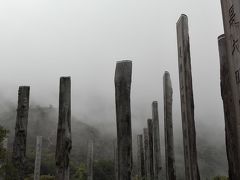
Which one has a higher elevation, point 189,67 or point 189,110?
point 189,67

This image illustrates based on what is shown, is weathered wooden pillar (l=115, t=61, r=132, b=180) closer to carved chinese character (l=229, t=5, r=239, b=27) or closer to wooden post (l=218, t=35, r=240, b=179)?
wooden post (l=218, t=35, r=240, b=179)

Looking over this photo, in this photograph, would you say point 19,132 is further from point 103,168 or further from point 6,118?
point 6,118

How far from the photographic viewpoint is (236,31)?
249 centimetres

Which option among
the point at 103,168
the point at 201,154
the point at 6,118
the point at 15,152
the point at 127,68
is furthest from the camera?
the point at 201,154

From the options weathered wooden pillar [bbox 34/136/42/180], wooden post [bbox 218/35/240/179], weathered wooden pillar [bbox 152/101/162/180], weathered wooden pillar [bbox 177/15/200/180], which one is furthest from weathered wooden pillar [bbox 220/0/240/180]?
weathered wooden pillar [bbox 34/136/42/180]

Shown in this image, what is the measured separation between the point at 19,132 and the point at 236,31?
6.23 metres

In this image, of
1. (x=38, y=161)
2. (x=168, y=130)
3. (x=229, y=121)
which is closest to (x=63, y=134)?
(x=168, y=130)

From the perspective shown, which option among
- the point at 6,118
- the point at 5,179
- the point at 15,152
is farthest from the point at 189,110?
the point at 6,118

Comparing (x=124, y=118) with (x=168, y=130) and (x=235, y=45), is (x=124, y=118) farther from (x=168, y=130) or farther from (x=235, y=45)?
(x=235, y=45)

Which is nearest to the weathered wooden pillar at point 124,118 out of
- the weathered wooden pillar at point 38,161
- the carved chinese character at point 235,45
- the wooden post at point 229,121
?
the wooden post at point 229,121

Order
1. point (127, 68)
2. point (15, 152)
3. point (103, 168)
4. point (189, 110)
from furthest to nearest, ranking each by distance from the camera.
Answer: point (103, 168) → point (15, 152) → point (127, 68) → point (189, 110)

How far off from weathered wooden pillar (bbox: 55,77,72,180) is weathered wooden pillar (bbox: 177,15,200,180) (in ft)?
9.31

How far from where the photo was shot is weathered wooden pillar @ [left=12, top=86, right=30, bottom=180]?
7.65m

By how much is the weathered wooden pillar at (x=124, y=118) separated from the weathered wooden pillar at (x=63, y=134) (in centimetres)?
Answer: 152
